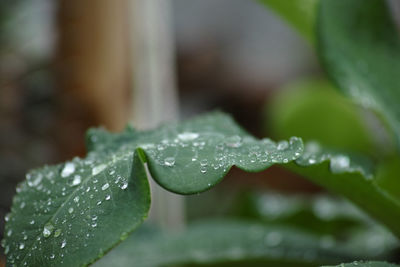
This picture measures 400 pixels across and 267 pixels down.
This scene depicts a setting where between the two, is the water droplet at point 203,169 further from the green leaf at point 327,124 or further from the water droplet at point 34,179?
the green leaf at point 327,124

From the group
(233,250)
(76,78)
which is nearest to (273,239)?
(233,250)

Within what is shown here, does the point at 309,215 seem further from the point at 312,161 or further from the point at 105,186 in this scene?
the point at 105,186

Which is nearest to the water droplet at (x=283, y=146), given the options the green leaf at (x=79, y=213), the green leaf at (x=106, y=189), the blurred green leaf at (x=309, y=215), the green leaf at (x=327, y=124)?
the green leaf at (x=106, y=189)

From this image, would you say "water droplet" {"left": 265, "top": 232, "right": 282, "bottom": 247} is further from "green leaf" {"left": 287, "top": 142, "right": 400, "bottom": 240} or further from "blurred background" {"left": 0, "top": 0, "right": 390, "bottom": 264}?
"blurred background" {"left": 0, "top": 0, "right": 390, "bottom": 264}

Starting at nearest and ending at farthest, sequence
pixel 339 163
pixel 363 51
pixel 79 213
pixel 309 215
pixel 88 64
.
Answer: pixel 79 213, pixel 339 163, pixel 363 51, pixel 309 215, pixel 88 64

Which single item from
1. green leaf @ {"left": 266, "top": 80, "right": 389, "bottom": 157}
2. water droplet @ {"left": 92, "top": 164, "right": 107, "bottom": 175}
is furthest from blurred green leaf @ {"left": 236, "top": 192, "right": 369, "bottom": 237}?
water droplet @ {"left": 92, "top": 164, "right": 107, "bottom": 175}

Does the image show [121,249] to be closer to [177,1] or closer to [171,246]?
[171,246]
